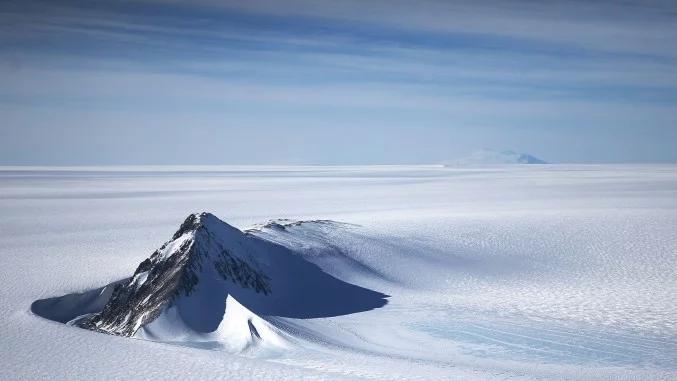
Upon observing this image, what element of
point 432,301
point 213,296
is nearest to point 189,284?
point 213,296

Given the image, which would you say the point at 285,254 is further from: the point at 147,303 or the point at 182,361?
the point at 182,361

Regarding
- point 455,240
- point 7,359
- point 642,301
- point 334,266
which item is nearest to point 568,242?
point 455,240

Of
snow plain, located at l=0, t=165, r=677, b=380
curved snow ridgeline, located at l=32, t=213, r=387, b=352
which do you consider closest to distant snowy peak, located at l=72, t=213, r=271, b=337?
curved snow ridgeline, located at l=32, t=213, r=387, b=352

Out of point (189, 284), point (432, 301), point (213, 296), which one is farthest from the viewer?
point (432, 301)

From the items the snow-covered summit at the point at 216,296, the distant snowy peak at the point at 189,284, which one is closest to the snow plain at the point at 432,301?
the snow-covered summit at the point at 216,296

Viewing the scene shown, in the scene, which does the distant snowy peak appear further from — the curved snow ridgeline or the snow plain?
the snow plain

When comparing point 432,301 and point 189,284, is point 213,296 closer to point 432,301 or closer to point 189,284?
point 189,284
